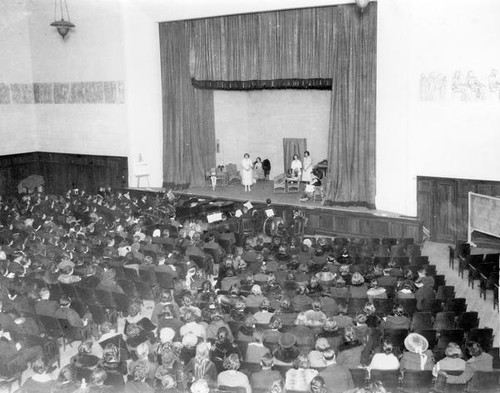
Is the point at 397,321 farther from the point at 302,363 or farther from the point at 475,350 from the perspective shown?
the point at 302,363

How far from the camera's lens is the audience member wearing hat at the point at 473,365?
720 cm

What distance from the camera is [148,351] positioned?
324 inches

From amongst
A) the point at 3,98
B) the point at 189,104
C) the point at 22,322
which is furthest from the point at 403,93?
the point at 3,98

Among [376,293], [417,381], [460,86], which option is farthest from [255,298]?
[460,86]

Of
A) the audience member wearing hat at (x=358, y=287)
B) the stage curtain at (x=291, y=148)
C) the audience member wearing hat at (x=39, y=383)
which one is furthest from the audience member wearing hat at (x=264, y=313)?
the stage curtain at (x=291, y=148)

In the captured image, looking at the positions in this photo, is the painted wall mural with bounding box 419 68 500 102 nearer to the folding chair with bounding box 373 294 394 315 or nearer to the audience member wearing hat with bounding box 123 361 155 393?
the folding chair with bounding box 373 294 394 315

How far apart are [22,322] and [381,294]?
234 inches

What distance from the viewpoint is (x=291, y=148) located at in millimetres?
23641

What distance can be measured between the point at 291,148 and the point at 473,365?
1690 cm

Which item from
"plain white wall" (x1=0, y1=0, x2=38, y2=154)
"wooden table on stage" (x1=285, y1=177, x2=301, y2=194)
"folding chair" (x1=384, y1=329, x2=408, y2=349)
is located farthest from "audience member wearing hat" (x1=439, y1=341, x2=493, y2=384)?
"plain white wall" (x1=0, y1=0, x2=38, y2=154)

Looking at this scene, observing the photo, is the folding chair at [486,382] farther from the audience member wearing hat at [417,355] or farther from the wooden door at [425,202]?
the wooden door at [425,202]

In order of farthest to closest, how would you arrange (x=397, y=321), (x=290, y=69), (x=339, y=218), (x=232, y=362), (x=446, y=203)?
(x=290, y=69) < (x=339, y=218) < (x=446, y=203) < (x=397, y=321) < (x=232, y=362)

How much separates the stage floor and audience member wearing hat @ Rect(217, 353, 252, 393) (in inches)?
408

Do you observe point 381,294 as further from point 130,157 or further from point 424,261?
point 130,157
